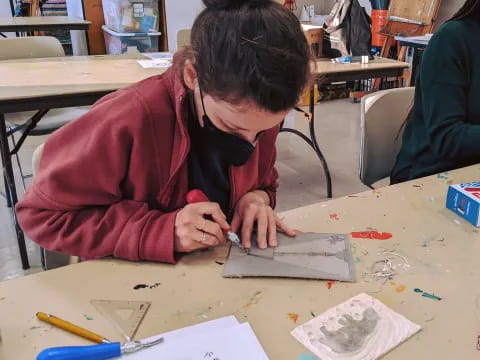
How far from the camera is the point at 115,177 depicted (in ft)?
2.52

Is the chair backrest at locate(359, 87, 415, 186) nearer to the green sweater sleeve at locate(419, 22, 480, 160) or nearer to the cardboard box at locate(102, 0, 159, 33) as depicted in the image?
the green sweater sleeve at locate(419, 22, 480, 160)

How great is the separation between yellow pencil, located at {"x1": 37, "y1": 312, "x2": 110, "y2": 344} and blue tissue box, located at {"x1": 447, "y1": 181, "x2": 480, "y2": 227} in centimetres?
69

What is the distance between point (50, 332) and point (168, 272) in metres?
0.19

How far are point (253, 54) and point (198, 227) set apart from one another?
284 millimetres

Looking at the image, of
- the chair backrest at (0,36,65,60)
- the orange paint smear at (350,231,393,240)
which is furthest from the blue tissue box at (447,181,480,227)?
the chair backrest at (0,36,65,60)

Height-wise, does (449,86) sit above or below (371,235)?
above

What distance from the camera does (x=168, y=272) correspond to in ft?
2.38

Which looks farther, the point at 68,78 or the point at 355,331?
the point at 68,78

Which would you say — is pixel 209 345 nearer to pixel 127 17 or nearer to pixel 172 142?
pixel 172 142

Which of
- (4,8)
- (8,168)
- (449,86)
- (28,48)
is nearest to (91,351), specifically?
(449,86)

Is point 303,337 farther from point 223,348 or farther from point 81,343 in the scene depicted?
point 81,343

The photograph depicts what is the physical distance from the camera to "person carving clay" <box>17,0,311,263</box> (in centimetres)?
66

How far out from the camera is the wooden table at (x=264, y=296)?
594 mm

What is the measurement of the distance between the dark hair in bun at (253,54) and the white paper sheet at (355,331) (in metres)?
0.31
